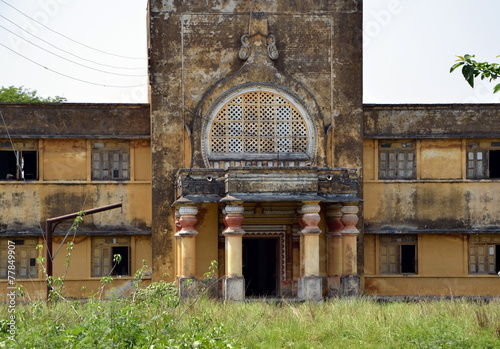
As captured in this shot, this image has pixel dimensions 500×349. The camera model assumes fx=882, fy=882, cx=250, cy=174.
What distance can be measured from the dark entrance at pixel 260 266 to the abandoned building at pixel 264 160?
17 cm

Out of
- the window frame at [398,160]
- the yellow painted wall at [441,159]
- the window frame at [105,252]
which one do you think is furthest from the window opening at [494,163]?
the window frame at [105,252]

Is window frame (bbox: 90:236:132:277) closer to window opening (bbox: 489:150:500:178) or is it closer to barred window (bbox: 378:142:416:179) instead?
barred window (bbox: 378:142:416:179)

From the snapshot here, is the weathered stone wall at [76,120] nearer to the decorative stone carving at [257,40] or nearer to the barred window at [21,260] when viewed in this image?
the barred window at [21,260]

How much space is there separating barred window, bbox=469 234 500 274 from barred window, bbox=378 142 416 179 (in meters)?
2.54

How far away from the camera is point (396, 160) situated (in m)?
24.2

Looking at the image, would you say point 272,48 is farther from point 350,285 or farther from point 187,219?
A: point 350,285

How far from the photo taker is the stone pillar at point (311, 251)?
21.3 metres

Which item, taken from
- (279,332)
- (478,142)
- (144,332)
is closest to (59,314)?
(144,332)

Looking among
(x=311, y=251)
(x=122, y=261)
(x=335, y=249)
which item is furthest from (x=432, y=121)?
(x=122, y=261)

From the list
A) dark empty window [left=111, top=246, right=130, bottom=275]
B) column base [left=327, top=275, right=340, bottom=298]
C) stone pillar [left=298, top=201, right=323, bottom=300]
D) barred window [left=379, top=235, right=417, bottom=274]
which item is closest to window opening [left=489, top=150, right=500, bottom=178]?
barred window [left=379, top=235, right=417, bottom=274]

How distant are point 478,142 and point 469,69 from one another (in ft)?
49.2

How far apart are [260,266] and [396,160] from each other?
4.81 meters

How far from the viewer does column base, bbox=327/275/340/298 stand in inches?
886

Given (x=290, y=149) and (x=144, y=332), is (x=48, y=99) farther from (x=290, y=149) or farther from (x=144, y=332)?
(x=144, y=332)
